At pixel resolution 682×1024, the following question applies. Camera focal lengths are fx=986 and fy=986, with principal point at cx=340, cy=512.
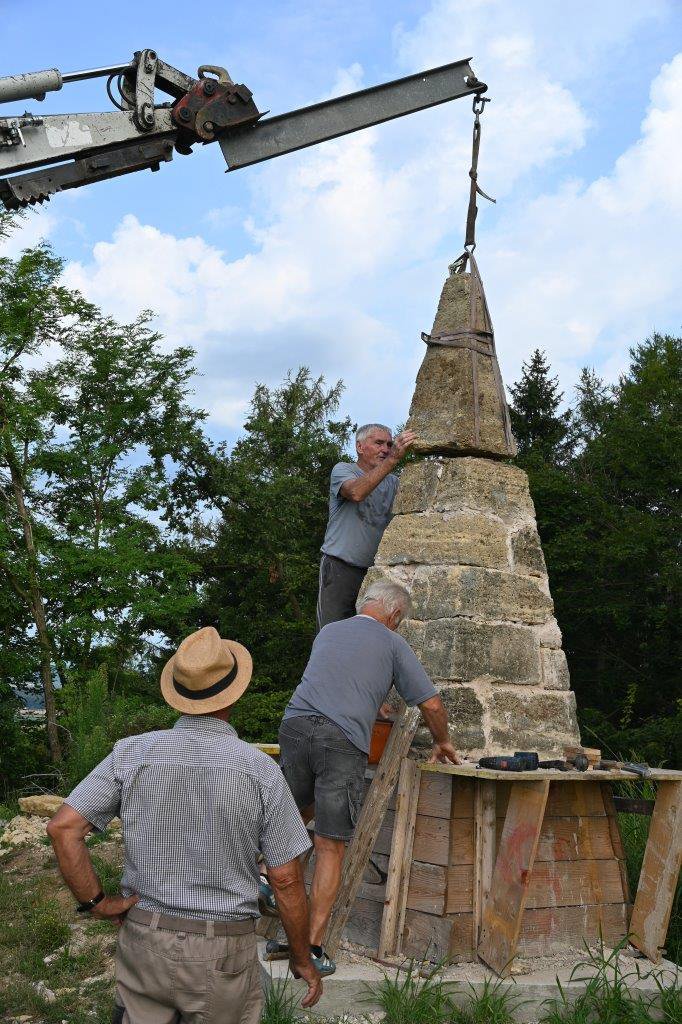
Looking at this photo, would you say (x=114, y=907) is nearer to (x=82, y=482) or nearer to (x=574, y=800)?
(x=574, y=800)

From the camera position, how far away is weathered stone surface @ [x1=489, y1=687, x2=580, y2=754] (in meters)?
5.03

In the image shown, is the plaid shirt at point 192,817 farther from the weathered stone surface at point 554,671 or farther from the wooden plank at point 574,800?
the weathered stone surface at point 554,671

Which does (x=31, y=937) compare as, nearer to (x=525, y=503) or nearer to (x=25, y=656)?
(x=525, y=503)

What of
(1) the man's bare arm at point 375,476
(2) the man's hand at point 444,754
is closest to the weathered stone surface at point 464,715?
(2) the man's hand at point 444,754

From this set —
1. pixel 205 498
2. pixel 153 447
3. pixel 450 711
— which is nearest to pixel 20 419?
pixel 153 447

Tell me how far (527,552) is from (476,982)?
224 centimetres

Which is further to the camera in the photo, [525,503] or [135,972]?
[525,503]

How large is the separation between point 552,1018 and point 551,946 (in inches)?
20.1

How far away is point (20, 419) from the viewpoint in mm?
14172

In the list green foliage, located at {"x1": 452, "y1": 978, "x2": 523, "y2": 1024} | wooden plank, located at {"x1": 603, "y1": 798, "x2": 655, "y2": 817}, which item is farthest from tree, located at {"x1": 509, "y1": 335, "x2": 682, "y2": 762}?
green foliage, located at {"x1": 452, "y1": 978, "x2": 523, "y2": 1024}

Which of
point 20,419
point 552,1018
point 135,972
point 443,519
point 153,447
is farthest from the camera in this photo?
point 153,447

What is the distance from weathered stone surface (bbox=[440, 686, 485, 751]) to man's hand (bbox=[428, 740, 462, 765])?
31 centimetres

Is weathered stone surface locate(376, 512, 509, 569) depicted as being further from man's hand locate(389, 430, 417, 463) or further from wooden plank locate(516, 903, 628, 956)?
wooden plank locate(516, 903, 628, 956)

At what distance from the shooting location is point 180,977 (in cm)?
265
